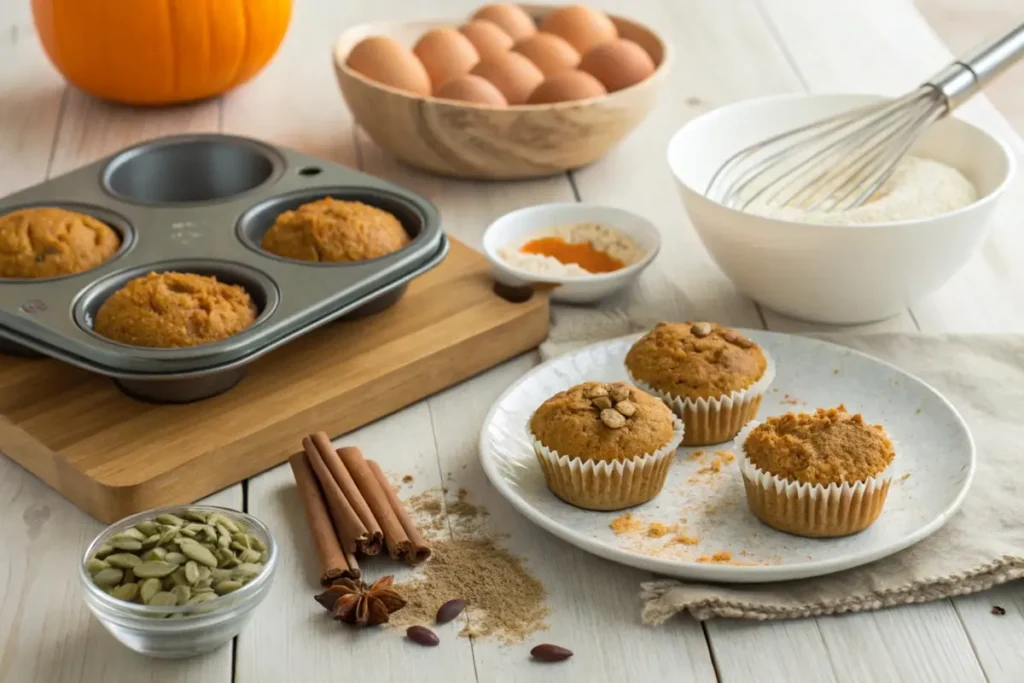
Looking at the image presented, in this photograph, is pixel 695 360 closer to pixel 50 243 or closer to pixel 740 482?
pixel 740 482

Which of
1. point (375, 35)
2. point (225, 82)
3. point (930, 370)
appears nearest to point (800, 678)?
point (930, 370)

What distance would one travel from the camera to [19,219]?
202 centimetres

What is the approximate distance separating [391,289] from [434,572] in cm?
53

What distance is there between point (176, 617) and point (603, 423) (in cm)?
59

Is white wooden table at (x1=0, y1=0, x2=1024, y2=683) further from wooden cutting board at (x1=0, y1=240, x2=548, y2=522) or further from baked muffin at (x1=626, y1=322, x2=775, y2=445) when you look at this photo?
baked muffin at (x1=626, y1=322, x2=775, y2=445)

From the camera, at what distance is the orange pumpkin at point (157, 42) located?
2713 mm

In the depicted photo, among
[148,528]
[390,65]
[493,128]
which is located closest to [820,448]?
[148,528]

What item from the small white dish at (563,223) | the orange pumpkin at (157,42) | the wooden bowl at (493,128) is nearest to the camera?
the small white dish at (563,223)

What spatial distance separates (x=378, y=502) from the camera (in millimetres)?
1711

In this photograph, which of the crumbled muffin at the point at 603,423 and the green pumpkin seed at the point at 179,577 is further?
the crumbled muffin at the point at 603,423

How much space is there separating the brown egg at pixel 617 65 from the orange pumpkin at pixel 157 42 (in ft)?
2.41

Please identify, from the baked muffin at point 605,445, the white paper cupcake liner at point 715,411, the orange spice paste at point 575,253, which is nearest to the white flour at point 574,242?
the orange spice paste at point 575,253

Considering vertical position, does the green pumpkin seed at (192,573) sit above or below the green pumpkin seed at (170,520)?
above

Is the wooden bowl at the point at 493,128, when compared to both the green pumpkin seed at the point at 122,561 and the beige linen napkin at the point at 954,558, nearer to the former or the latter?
the beige linen napkin at the point at 954,558
